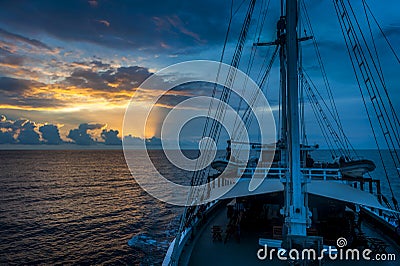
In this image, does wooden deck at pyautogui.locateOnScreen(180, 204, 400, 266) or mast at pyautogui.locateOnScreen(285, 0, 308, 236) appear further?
wooden deck at pyautogui.locateOnScreen(180, 204, 400, 266)

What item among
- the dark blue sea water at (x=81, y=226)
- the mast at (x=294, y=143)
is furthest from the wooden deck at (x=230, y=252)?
the dark blue sea water at (x=81, y=226)

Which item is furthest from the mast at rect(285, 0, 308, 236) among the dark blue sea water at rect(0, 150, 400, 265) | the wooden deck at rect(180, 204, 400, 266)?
the dark blue sea water at rect(0, 150, 400, 265)

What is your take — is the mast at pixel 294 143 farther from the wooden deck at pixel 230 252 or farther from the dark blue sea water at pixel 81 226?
the dark blue sea water at pixel 81 226

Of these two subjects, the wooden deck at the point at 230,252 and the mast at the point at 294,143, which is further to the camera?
the wooden deck at the point at 230,252

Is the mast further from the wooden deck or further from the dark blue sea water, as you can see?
the dark blue sea water

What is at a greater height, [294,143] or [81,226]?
[294,143]

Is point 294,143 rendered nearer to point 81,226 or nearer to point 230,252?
point 230,252

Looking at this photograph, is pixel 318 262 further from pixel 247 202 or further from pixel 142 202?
pixel 142 202

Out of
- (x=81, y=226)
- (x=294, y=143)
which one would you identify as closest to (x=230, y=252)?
(x=294, y=143)

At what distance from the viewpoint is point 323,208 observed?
17.5 metres

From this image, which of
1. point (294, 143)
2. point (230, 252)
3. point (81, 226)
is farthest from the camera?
point (81, 226)

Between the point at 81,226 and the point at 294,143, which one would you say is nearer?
the point at 294,143

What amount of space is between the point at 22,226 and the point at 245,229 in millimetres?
27233

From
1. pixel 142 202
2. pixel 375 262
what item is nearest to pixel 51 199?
pixel 142 202
